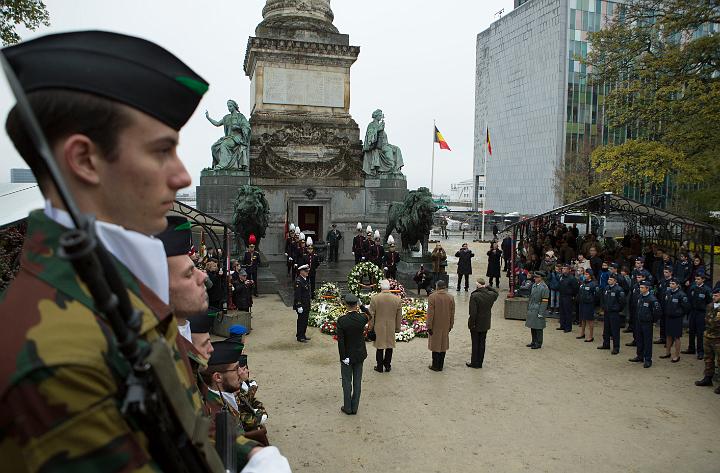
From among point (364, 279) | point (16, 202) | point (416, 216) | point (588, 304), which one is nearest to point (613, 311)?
point (588, 304)

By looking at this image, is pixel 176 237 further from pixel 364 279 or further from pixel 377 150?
pixel 377 150

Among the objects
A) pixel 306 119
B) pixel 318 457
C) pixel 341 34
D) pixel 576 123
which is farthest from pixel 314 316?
pixel 576 123

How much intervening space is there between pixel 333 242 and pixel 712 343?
17336 mm

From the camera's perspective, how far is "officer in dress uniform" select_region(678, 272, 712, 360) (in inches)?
466

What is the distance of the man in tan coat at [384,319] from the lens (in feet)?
34.7

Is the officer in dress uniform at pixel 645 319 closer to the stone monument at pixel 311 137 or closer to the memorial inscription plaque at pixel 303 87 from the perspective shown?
the stone monument at pixel 311 137

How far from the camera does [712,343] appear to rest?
1012 cm

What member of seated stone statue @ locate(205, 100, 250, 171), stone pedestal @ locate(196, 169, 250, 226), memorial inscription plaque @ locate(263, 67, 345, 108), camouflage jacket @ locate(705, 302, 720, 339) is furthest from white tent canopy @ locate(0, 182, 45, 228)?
memorial inscription plaque @ locate(263, 67, 345, 108)

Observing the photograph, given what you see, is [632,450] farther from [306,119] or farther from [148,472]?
[306,119]

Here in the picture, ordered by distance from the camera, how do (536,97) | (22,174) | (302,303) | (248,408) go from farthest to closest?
1. (536,97)
2. (302,303)
3. (248,408)
4. (22,174)

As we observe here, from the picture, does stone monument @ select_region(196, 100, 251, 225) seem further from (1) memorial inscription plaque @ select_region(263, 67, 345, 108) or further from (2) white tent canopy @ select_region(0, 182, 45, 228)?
(2) white tent canopy @ select_region(0, 182, 45, 228)

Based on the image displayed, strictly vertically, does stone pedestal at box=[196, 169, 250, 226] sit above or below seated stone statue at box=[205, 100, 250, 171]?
below

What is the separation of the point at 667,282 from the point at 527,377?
4670 mm

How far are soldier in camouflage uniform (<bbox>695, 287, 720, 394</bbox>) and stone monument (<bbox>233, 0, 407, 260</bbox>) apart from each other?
18892 mm
